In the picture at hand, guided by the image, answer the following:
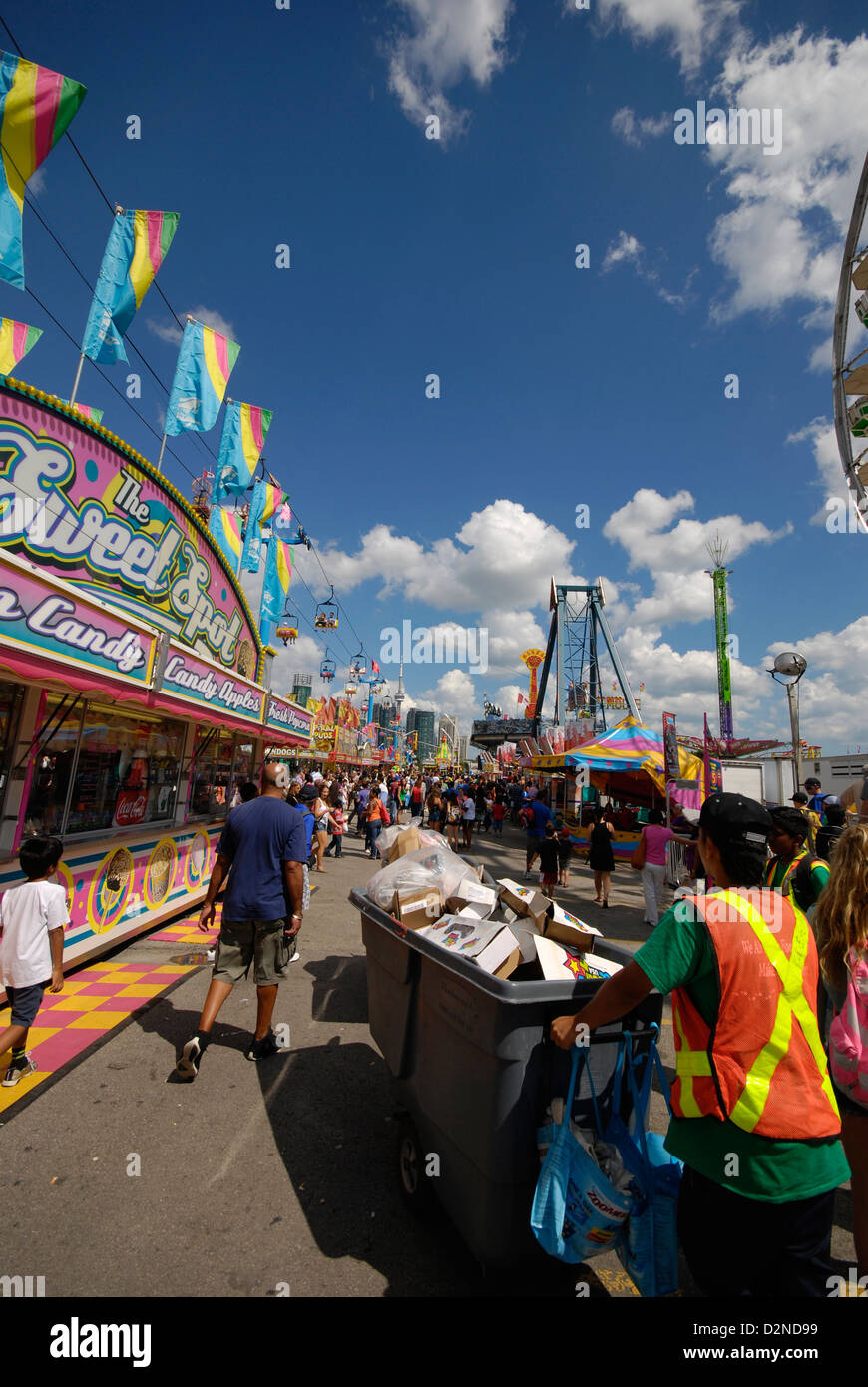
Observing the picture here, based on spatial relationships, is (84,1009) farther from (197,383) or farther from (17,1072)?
(197,383)

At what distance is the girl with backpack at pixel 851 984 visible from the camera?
2.00m

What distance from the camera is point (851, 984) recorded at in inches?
78.7

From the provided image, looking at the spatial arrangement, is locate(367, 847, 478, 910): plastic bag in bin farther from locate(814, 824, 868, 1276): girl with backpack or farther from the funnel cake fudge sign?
the funnel cake fudge sign

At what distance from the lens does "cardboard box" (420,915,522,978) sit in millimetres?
2348

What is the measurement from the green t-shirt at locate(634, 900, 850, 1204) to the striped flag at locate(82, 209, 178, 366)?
843 centimetres

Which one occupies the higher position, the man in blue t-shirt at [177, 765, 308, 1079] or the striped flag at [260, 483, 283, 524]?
the striped flag at [260, 483, 283, 524]

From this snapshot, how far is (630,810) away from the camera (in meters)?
18.7

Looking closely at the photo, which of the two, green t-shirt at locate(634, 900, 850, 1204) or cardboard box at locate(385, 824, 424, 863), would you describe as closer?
green t-shirt at locate(634, 900, 850, 1204)

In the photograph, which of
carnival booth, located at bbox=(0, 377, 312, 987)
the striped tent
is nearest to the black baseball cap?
carnival booth, located at bbox=(0, 377, 312, 987)

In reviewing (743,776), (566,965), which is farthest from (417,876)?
(743,776)

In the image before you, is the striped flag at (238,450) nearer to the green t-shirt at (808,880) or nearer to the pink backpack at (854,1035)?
the green t-shirt at (808,880)

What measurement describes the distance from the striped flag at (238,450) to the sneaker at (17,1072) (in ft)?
28.6
